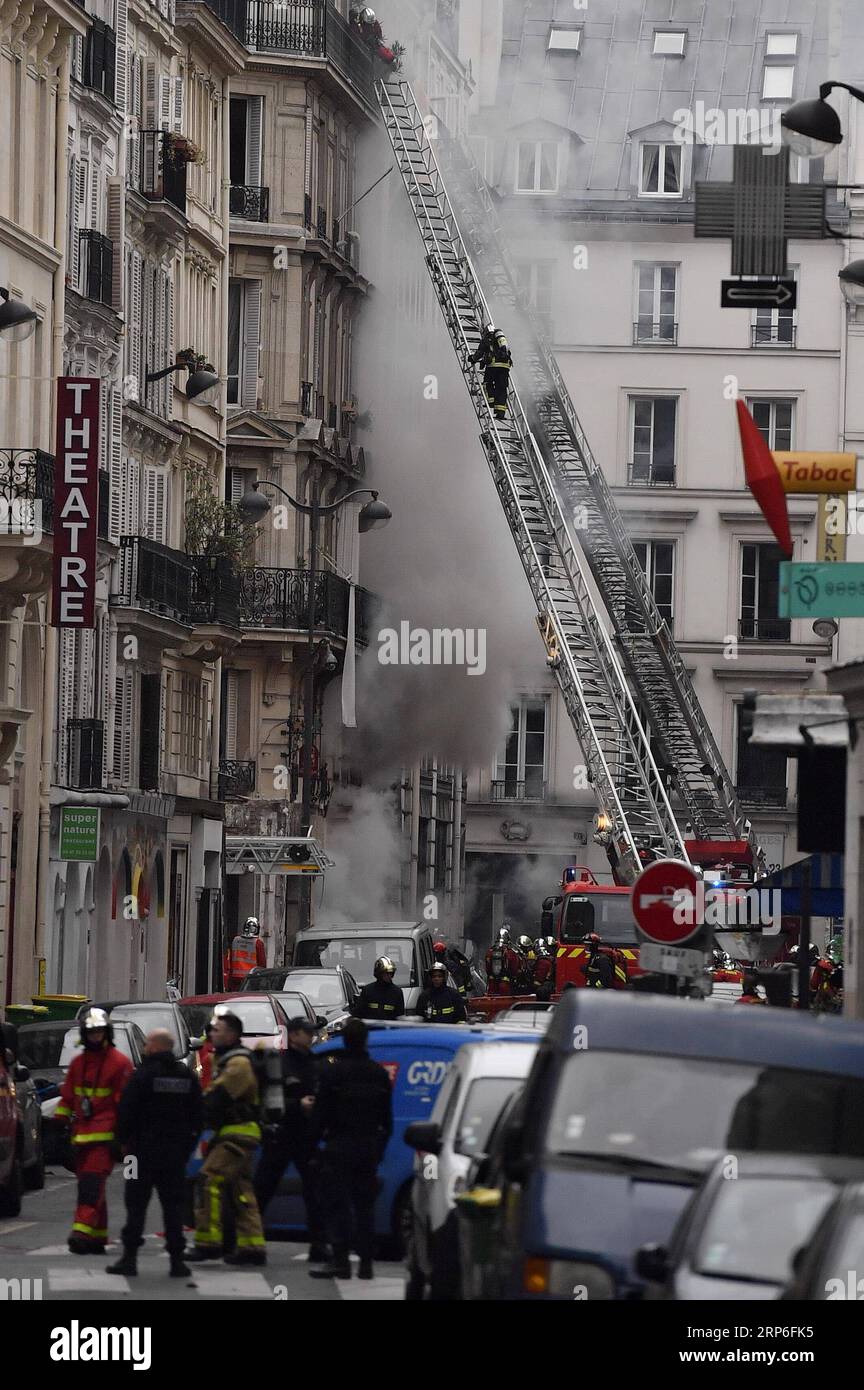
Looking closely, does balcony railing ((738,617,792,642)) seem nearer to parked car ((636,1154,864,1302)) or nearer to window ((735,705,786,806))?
window ((735,705,786,806))

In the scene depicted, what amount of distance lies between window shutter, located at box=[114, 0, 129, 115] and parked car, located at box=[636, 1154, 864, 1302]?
38.3m

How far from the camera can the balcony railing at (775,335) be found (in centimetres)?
7394

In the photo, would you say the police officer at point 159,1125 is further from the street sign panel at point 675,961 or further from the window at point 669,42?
the window at point 669,42

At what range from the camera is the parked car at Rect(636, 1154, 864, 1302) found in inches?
392

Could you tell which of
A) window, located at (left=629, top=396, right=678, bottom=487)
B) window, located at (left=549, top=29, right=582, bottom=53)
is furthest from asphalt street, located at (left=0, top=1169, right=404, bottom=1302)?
window, located at (left=549, top=29, right=582, bottom=53)

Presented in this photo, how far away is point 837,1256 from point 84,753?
34929mm

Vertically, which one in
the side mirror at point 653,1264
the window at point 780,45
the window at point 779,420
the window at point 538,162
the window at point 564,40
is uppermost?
the window at point 564,40

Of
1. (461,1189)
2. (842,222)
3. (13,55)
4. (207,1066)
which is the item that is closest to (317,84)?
(842,222)

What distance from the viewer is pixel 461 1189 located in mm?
14305

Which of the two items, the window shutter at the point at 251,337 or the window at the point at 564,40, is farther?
the window at the point at 564,40

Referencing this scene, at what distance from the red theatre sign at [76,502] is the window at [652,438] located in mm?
37626

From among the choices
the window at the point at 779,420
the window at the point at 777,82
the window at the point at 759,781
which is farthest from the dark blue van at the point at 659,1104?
the window at the point at 779,420

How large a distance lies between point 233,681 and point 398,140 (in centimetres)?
1121
